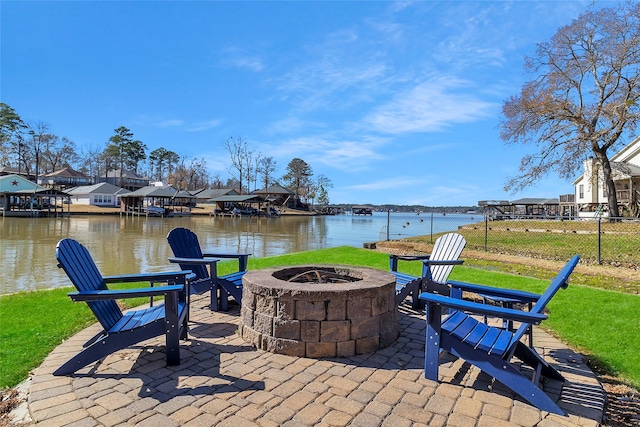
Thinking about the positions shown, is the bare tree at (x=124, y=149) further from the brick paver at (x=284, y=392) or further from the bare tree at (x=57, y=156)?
the brick paver at (x=284, y=392)

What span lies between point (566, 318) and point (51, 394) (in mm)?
4919

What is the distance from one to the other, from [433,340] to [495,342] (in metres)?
0.40

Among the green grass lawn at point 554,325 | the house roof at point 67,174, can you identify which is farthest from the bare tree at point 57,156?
the green grass lawn at point 554,325

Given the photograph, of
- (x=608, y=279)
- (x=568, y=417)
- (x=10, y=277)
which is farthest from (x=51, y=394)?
(x=608, y=279)

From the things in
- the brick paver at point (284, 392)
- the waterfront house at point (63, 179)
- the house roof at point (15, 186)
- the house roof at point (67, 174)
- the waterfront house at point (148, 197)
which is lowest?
the brick paver at point (284, 392)

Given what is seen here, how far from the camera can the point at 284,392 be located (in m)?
2.37

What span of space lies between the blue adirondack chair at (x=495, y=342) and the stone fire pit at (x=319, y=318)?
611 mm

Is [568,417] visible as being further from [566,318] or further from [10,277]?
[10,277]

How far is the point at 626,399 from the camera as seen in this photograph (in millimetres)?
2420

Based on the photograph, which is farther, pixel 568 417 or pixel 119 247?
pixel 119 247

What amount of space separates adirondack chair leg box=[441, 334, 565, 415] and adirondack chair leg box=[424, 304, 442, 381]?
0.60 ft

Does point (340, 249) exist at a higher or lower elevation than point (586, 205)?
lower

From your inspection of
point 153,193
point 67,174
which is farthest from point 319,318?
point 67,174

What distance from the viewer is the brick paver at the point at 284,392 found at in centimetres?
207
